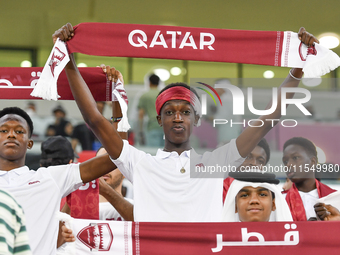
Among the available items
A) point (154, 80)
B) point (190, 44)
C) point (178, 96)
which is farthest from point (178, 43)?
point (154, 80)

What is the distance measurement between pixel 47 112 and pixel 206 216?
5738 mm

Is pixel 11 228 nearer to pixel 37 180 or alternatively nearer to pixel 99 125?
pixel 99 125

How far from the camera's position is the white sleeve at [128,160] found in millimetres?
2605

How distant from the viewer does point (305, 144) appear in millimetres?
3361

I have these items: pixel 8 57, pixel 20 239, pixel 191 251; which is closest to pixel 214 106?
pixel 191 251

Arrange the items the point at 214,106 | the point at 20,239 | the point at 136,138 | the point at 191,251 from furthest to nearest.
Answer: the point at 136,138 → the point at 214,106 → the point at 191,251 → the point at 20,239

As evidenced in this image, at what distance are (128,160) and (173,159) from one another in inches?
10.4

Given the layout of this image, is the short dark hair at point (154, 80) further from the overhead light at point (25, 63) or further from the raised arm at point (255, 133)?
the overhead light at point (25, 63)

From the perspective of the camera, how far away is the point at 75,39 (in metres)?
2.76

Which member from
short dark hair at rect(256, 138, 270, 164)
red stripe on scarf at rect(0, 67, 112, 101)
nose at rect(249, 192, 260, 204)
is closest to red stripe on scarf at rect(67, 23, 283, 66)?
red stripe on scarf at rect(0, 67, 112, 101)

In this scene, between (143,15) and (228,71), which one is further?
(228,71)

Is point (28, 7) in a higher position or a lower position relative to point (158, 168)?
higher

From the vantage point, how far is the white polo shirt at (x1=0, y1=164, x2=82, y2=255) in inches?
103

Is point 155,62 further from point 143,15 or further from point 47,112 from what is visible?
point 47,112
